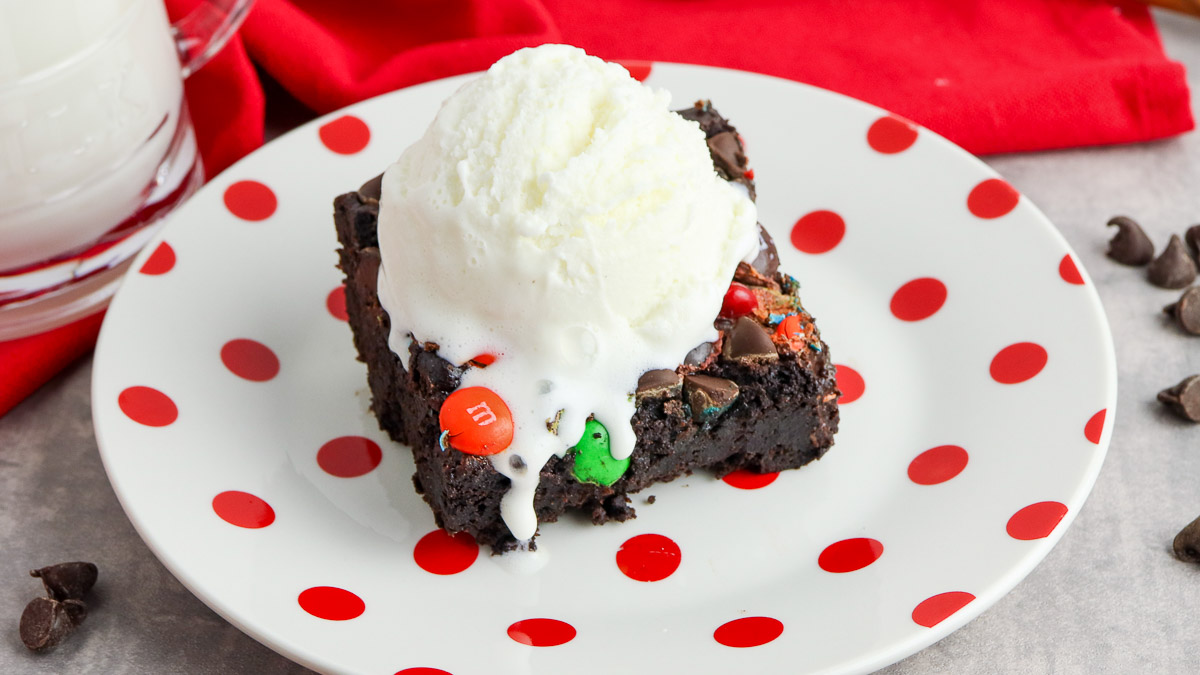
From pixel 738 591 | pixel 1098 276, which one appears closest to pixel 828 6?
pixel 1098 276

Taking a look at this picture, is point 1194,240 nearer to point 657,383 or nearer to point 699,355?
point 699,355

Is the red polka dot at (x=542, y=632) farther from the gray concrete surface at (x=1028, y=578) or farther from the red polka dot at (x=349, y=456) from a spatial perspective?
the red polka dot at (x=349, y=456)

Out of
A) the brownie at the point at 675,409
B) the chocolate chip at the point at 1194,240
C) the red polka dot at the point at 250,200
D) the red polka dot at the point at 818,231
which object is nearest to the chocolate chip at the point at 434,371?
the brownie at the point at 675,409

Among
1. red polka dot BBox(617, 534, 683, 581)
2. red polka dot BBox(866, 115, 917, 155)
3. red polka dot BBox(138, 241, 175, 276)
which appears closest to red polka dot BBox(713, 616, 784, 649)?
red polka dot BBox(617, 534, 683, 581)

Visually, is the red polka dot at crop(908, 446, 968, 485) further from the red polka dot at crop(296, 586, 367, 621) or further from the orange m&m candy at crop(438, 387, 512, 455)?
the red polka dot at crop(296, 586, 367, 621)

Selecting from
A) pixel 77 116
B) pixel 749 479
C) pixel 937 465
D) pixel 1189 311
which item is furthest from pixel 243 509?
pixel 1189 311
